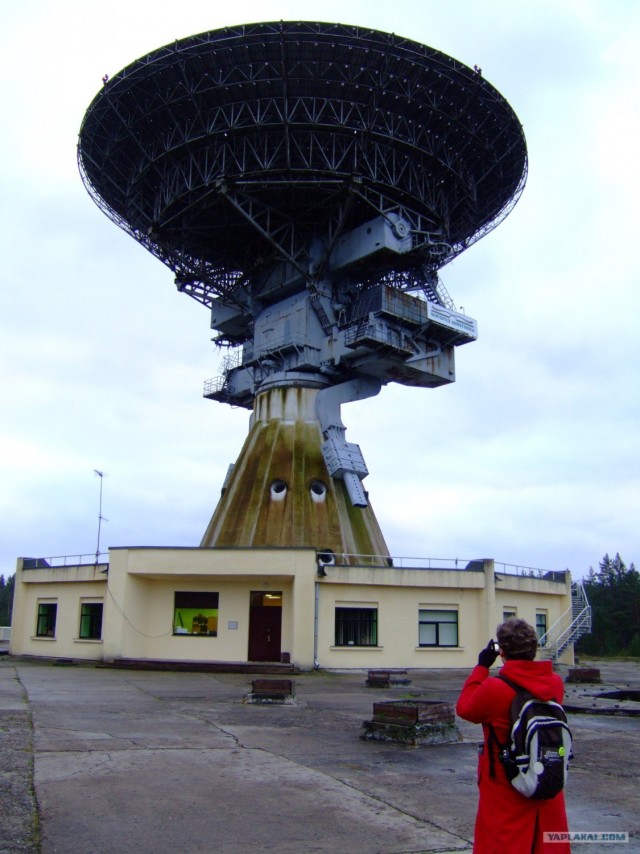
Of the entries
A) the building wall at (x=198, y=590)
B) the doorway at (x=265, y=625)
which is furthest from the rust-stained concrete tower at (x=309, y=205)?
the doorway at (x=265, y=625)

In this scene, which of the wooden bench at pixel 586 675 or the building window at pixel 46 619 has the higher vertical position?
the building window at pixel 46 619

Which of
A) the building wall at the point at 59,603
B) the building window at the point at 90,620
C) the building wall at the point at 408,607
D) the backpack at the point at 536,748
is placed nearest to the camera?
the backpack at the point at 536,748

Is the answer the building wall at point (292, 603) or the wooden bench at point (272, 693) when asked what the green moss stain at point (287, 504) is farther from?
the wooden bench at point (272, 693)

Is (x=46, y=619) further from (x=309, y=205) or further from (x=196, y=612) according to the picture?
(x=309, y=205)

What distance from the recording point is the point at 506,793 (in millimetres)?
4582

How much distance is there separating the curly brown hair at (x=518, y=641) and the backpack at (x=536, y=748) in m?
0.27

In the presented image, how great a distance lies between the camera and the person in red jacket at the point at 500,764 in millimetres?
4500

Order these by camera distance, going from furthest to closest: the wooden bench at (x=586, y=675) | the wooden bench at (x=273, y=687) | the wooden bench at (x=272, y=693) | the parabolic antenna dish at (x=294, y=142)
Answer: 1. the parabolic antenna dish at (x=294, y=142)
2. the wooden bench at (x=586, y=675)
3. the wooden bench at (x=273, y=687)
4. the wooden bench at (x=272, y=693)

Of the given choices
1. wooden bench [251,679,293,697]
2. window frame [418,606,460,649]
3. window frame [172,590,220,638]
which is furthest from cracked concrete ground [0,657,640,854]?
window frame [418,606,460,649]

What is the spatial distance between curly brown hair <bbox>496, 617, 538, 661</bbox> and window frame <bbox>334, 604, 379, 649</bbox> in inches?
1046

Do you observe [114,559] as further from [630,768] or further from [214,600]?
[630,768]

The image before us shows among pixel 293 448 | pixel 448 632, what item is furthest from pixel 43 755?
pixel 293 448

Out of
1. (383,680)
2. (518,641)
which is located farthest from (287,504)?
(518,641)

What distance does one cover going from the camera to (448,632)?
32812 mm
